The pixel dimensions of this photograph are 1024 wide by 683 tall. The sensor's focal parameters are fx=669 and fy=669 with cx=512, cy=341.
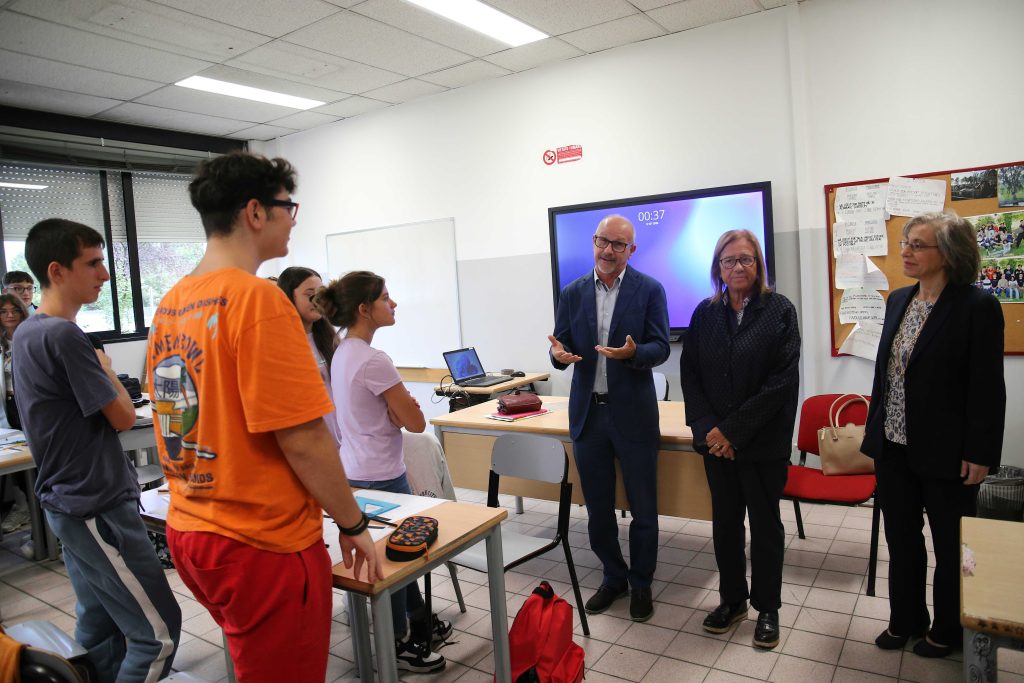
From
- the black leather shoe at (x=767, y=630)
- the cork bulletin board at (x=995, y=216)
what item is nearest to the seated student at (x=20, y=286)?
the black leather shoe at (x=767, y=630)

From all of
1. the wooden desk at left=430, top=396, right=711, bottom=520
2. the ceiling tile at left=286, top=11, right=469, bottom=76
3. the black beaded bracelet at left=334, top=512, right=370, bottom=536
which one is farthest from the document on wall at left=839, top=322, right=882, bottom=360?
the black beaded bracelet at left=334, top=512, right=370, bottom=536

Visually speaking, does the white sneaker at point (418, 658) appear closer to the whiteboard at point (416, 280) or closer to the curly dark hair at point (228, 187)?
the curly dark hair at point (228, 187)

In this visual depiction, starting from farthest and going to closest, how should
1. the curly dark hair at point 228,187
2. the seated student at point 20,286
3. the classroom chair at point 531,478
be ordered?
the seated student at point 20,286, the classroom chair at point 531,478, the curly dark hair at point 228,187

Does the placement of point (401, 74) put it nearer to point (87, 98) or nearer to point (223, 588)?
point (87, 98)

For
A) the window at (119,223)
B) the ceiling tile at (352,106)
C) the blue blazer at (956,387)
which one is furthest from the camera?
the ceiling tile at (352,106)

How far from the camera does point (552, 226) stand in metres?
5.04

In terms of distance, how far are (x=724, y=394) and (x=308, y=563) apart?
170cm

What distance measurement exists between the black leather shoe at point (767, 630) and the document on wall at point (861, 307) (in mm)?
2179

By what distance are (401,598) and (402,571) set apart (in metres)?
0.90

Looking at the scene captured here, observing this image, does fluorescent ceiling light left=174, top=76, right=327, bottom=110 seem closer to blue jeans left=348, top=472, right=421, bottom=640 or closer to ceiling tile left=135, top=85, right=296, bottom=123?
ceiling tile left=135, top=85, right=296, bottom=123

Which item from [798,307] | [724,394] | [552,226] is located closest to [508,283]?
[552,226]

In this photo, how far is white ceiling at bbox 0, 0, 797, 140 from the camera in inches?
147

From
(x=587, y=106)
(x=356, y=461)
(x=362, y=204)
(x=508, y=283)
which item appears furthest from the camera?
(x=362, y=204)

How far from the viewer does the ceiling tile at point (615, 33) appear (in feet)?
13.9
